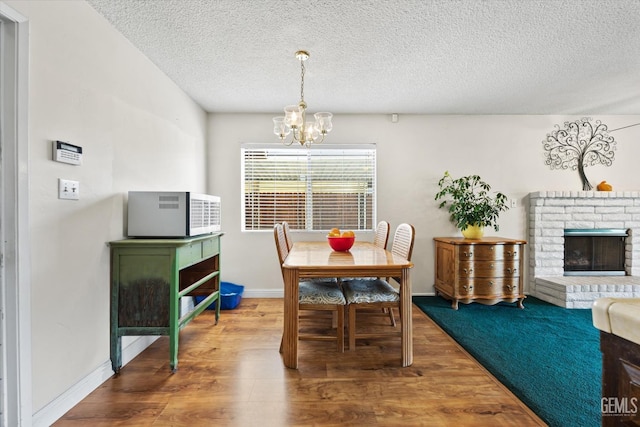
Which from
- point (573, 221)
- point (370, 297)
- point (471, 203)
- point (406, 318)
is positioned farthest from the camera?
point (573, 221)

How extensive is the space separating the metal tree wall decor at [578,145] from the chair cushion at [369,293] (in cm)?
306

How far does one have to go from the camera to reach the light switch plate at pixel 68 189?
1632 mm

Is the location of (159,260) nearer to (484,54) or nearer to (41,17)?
(41,17)

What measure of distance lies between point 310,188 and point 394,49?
1.95m

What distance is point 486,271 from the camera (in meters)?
3.34

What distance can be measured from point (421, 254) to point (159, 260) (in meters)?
2.98

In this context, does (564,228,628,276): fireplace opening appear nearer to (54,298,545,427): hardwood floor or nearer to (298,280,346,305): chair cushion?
(54,298,545,427): hardwood floor

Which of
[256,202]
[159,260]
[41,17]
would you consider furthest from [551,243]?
[41,17]

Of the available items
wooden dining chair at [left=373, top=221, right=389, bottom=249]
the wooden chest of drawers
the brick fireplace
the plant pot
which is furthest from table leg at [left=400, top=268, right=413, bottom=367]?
the brick fireplace

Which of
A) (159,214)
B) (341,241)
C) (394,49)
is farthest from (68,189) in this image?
(394,49)

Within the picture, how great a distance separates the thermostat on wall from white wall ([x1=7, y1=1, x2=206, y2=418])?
0.03 m

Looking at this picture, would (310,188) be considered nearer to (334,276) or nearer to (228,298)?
(228,298)

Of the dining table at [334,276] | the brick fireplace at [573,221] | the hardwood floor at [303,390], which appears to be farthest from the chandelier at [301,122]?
the brick fireplace at [573,221]

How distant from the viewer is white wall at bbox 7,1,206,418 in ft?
4.96
